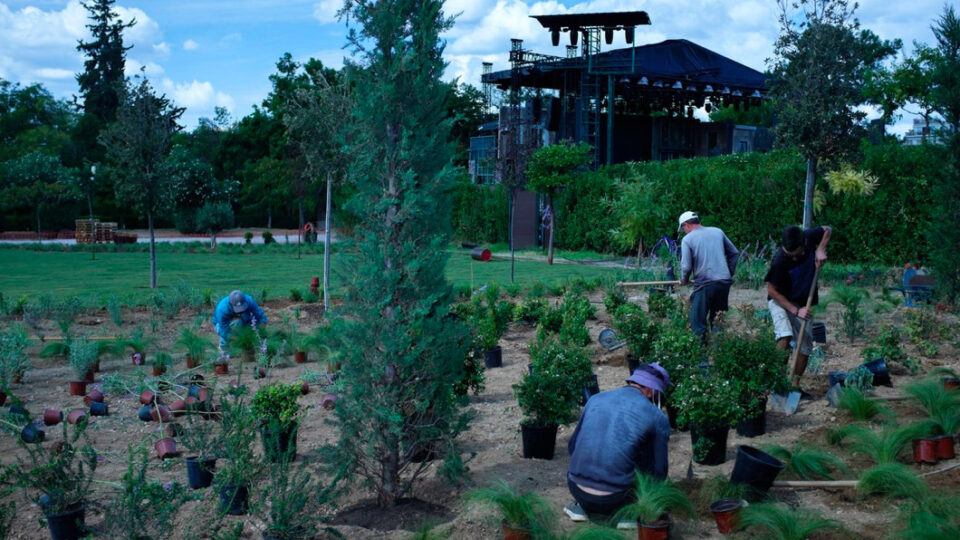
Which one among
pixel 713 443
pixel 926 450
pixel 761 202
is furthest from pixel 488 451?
pixel 761 202

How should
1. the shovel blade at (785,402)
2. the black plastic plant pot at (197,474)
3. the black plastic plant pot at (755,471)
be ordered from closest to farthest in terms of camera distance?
the black plastic plant pot at (755,471) → the black plastic plant pot at (197,474) → the shovel blade at (785,402)

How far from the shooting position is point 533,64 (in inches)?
1359

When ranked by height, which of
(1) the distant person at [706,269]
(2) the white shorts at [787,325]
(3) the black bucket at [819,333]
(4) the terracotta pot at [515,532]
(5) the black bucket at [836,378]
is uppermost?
(1) the distant person at [706,269]

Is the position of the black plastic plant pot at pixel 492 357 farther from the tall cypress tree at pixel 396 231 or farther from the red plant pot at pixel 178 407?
the tall cypress tree at pixel 396 231

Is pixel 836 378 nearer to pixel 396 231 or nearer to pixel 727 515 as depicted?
pixel 727 515

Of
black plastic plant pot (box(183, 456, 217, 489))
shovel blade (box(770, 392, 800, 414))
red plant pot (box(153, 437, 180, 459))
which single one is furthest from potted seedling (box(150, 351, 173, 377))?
shovel blade (box(770, 392, 800, 414))

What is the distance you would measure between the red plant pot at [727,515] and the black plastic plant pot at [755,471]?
0.36m

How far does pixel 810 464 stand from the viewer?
15.2 ft

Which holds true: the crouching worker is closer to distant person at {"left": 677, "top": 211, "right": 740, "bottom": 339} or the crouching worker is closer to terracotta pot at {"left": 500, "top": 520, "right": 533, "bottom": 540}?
terracotta pot at {"left": 500, "top": 520, "right": 533, "bottom": 540}

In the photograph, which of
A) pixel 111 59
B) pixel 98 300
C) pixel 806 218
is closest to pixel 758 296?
pixel 806 218

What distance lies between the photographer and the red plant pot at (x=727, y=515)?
13.1ft

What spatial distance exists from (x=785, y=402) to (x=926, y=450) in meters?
1.44

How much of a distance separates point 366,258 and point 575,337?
4.49 metres

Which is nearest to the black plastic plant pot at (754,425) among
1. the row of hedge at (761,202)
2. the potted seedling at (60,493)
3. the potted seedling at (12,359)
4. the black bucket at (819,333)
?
the black bucket at (819,333)
